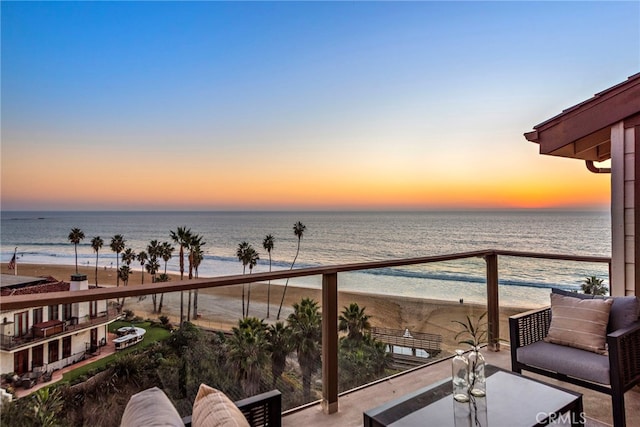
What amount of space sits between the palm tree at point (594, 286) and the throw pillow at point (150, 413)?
3.98 metres

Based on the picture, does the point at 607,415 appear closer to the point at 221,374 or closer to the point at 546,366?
the point at 546,366

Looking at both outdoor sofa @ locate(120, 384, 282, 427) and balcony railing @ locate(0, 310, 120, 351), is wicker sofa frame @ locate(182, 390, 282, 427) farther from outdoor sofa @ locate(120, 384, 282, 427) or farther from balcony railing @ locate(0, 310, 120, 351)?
balcony railing @ locate(0, 310, 120, 351)

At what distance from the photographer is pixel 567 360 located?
7.73 ft

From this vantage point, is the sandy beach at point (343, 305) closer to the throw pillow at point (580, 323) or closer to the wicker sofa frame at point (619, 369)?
the throw pillow at point (580, 323)

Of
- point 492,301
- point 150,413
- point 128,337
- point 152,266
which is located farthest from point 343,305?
point 152,266

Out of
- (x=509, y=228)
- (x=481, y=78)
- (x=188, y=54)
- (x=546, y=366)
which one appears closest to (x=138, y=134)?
(x=188, y=54)

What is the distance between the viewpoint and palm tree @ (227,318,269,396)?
2203 millimetres

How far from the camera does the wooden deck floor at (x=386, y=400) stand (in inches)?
93.0

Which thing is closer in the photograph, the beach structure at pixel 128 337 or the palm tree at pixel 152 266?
the beach structure at pixel 128 337

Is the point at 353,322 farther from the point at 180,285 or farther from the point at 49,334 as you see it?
the point at 49,334

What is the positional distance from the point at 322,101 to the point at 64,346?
678 centimetres

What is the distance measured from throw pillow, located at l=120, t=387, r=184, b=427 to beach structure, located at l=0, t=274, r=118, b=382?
77 cm

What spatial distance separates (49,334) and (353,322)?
77.1 inches

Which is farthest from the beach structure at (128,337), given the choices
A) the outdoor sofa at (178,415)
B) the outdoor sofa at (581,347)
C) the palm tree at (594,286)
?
the palm tree at (594,286)
